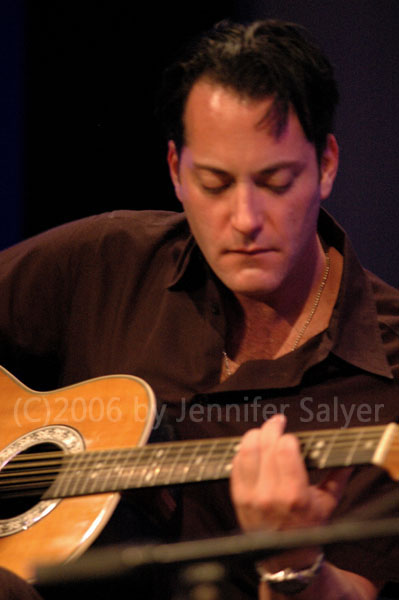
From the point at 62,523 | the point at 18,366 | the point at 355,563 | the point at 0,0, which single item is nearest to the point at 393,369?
the point at 355,563

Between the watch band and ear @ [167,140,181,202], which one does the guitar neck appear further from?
ear @ [167,140,181,202]

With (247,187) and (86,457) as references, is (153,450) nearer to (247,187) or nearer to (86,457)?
(86,457)

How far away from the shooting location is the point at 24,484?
1776 mm

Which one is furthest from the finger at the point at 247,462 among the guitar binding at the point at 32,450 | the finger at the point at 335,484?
the guitar binding at the point at 32,450

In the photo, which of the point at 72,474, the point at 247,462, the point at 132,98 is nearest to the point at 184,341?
the point at 72,474

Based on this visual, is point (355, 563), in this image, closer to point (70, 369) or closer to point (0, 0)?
point (70, 369)

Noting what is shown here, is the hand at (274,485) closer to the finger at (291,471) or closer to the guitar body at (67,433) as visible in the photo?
the finger at (291,471)

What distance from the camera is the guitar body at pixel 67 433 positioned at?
1631 millimetres

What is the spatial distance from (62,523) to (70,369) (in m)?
0.59

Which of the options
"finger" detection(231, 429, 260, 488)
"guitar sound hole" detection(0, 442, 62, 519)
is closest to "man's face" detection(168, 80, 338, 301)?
"finger" detection(231, 429, 260, 488)

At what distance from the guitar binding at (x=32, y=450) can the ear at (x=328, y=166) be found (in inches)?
32.0

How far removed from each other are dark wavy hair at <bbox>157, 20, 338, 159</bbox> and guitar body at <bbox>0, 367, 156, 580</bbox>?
62 cm

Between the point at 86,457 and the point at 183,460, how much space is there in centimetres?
26

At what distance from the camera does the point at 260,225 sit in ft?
5.78
